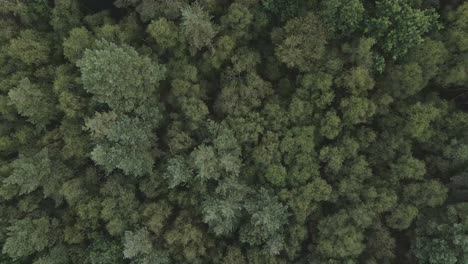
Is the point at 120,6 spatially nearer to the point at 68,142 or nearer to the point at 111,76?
the point at 111,76

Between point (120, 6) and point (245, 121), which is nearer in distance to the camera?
point (245, 121)

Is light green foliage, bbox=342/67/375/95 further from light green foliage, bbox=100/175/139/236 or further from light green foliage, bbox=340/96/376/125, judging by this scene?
light green foliage, bbox=100/175/139/236

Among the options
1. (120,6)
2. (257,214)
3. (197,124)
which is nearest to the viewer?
(257,214)

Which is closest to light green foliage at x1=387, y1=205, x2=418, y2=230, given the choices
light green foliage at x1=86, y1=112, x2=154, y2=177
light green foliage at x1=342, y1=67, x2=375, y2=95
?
light green foliage at x1=342, y1=67, x2=375, y2=95

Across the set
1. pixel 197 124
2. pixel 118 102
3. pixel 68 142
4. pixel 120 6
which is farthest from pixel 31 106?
pixel 197 124

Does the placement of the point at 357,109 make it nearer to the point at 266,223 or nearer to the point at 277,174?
the point at 277,174
